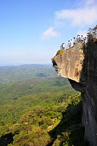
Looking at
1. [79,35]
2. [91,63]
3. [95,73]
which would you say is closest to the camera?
[95,73]

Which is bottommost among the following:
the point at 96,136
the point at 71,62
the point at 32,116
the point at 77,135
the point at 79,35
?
the point at 32,116

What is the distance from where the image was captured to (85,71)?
1097 cm

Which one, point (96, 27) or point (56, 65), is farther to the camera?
point (56, 65)

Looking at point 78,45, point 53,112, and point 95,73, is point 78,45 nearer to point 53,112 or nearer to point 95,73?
point 95,73

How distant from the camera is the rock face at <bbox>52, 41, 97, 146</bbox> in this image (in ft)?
30.7

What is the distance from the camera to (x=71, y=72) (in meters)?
12.1

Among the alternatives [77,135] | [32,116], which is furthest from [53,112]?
[77,135]

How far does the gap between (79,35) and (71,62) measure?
212 cm

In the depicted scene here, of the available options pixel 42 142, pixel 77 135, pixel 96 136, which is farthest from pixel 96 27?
pixel 42 142

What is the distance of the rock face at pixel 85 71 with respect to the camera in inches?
369

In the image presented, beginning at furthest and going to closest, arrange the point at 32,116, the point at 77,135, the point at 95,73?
the point at 32,116
the point at 77,135
the point at 95,73

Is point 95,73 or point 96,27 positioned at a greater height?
point 96,27

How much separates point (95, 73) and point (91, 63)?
90 cm

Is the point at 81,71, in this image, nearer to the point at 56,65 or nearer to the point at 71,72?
the point at 71,72
